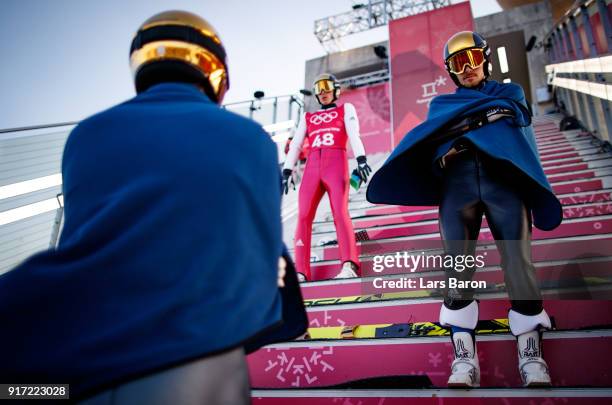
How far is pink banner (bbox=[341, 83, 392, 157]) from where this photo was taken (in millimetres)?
10961

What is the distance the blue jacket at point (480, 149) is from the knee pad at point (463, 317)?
1.99 ft

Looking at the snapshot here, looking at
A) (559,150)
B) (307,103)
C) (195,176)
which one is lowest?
(195,176)

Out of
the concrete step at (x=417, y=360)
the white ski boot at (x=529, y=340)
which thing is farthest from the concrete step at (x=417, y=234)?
the white ski boot at (x=529, y=340)

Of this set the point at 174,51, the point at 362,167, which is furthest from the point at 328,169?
the point at 174,51

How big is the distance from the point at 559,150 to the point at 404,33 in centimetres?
422

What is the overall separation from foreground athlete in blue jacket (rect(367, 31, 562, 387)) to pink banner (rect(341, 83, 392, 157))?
28.5ft

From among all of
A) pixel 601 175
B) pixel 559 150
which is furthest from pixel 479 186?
pixel 559 150

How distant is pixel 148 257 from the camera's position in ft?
2.36

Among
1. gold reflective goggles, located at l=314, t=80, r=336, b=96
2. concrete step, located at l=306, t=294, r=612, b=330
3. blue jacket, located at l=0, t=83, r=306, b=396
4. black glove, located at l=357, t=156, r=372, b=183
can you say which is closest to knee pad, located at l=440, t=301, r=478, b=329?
concrete step, located at l=306, t=294, r=612, b=330

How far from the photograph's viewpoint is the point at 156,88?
3.30 ft

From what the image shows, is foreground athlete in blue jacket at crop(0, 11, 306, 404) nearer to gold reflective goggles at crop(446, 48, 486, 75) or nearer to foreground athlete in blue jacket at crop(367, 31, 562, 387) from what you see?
foreground athlete in blue jacket at crop(367, 31, 562, 387)

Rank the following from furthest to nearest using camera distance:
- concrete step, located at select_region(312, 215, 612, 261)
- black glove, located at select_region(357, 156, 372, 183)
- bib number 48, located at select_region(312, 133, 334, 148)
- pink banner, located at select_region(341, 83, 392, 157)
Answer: pink banner, located at select_region(341, 83, 392, 157)
bib number 48, located at select_region(312, 133, 334, 148)
black glove, located at select_region(357, 156, 372, 183)
concrete step, located at select_region(312, 215, 612, 261)

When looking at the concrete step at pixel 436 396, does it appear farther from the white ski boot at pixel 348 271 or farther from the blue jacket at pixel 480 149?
the white ski boot at pixel 348 271

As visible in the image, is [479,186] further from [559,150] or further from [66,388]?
[559,150]
